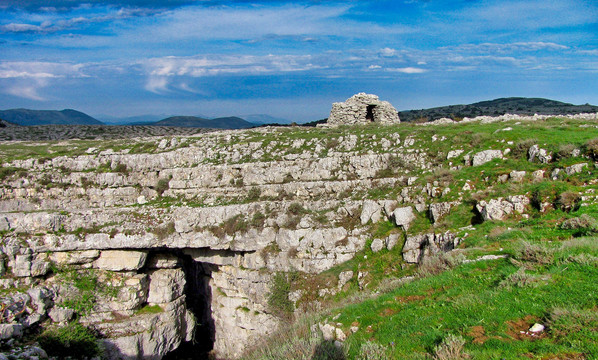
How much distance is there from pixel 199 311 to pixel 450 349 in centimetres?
2313

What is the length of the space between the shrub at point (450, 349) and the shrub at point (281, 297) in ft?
41.1

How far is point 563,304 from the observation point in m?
6.51

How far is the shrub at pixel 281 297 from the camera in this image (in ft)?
59.4

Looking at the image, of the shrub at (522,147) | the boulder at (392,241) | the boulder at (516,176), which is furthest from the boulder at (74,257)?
the shrub at (522,147)

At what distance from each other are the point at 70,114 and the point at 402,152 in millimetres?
132833

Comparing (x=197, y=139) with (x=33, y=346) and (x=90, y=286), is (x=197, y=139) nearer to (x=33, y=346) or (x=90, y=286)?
(x=90, y=286)

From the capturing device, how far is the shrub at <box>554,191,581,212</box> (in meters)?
11.9

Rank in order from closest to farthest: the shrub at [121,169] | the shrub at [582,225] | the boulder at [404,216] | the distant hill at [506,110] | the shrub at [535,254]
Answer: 1. the shrub at [535,254]
2. the shrub at [582,225]
3. the boulder at [404,216]
4. the shrub at [121,169]
5. the distant hill at [506,110]

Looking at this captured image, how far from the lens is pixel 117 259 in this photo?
65.8ft

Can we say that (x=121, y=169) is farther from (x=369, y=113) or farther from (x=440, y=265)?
(x=440, y=265)

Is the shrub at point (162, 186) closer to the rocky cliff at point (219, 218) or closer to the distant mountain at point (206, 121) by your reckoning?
the rocky cliff at point (219, 218)

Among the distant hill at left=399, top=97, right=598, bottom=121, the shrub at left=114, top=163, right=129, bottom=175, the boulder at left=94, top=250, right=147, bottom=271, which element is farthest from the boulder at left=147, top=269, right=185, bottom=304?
the distant hill at left=399, top=97, right=598, bottom=121

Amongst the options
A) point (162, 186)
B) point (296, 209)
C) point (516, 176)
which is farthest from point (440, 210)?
point (162, 186)

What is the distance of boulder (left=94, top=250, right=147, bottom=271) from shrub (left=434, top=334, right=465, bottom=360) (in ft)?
58.5
